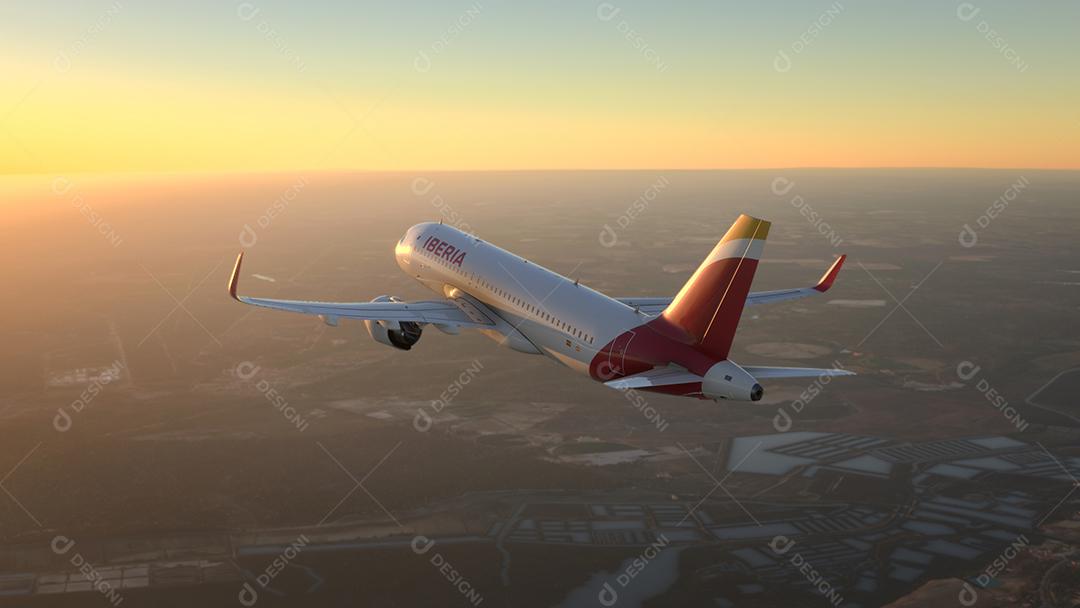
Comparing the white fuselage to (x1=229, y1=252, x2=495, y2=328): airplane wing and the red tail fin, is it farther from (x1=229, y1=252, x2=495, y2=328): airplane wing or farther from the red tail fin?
the red tail fin

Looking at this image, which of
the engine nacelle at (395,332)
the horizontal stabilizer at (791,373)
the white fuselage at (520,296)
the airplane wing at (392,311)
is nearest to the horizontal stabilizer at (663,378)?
the horizontal stabilizer at (791,373)

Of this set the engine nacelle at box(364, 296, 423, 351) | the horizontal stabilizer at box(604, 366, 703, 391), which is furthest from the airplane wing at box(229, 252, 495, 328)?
the horizontal stabilizer at box(604, 366, 703, 391)

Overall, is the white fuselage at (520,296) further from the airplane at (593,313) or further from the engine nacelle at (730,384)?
the engine nacelle at (730,384)

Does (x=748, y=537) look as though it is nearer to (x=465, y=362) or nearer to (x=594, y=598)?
(x=594, y=598)

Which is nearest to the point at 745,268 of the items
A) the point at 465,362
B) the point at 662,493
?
the point at 662,493

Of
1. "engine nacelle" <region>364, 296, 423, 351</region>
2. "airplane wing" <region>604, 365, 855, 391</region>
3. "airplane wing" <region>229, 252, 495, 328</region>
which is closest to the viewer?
"airplane wing" <region>604, 365, 855, 391</region>

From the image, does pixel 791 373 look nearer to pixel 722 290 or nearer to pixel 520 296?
→ pixel 722 290
